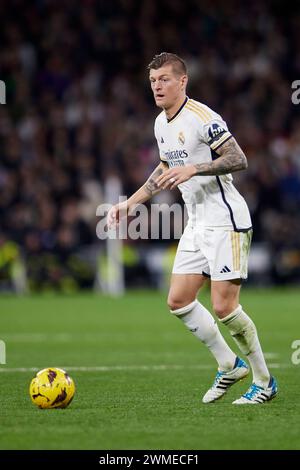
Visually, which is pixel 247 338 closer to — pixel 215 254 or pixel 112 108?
pixel 215 254

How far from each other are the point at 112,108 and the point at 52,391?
17.1m

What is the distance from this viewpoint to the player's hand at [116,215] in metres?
8.18

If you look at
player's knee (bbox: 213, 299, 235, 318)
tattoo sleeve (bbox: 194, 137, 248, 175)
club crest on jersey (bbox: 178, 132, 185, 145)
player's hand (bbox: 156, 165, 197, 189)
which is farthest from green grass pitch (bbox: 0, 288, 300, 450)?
club crest on jersey (bbox: 178, 132, 185, 145)

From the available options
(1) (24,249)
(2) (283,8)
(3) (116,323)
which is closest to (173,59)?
(3) (116,323)

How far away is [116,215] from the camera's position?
821cm

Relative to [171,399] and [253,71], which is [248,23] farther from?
[171,399]

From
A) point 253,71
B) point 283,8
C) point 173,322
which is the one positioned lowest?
point 173,322

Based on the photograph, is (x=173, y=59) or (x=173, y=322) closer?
(x=173, y=59)

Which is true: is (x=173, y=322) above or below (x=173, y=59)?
below

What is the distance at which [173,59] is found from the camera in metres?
7.85

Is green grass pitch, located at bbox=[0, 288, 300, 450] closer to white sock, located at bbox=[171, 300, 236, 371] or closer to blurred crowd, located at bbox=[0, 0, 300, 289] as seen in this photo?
white sock, located at bbox=[171, 300, 236, 371]

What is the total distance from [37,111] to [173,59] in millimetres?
16459
